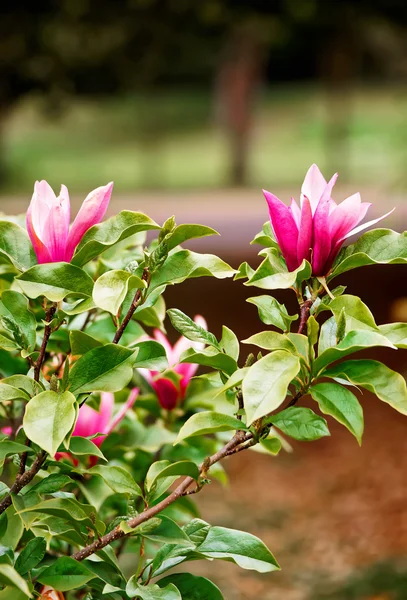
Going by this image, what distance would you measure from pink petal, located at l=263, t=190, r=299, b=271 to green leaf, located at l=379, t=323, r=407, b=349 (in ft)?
0.29


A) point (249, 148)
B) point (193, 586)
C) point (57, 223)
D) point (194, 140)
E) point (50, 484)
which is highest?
point (57, 223)

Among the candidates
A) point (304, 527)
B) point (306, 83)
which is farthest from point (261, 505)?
point (306, 83)

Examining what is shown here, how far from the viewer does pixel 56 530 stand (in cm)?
75

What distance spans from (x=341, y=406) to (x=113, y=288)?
193 mm

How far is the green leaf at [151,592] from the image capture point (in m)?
0.71

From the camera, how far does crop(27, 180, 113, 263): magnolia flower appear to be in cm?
73

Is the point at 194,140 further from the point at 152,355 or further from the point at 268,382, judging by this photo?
the point at 268,382

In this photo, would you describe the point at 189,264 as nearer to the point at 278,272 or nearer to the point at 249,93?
the point at 278,272

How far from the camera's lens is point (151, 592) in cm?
71

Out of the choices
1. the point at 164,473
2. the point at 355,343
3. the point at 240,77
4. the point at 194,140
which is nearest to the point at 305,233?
the point at 355,343

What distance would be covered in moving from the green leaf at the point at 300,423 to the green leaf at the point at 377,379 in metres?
0.04

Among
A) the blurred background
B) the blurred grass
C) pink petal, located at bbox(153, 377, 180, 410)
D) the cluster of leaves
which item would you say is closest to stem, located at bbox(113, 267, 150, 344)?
the cluster of leaves

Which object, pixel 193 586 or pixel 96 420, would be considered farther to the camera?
pixel 96 420

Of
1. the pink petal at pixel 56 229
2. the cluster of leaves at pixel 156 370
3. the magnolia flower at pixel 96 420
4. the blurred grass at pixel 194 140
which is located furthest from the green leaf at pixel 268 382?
the blurred grass at pixel 194 140
